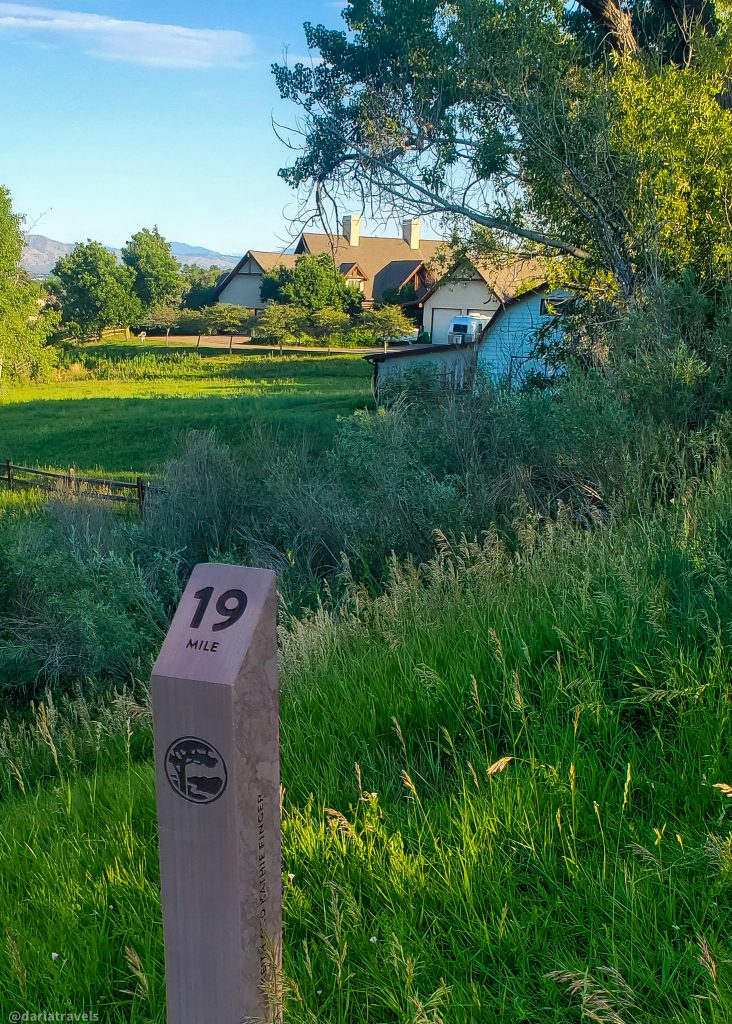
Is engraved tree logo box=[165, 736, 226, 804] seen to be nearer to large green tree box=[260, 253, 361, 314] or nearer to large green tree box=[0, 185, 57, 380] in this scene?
large green tree box=[0, 185, 57, 380]

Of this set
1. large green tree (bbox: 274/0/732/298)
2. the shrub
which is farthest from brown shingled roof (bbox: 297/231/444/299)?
the shrub

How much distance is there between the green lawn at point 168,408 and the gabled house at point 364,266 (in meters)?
20.7

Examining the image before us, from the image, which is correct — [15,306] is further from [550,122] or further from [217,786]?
[217,786]

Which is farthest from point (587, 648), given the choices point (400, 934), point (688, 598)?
point (400, 934)

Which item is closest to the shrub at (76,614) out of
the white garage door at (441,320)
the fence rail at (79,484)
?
the fence rail at (79,484)

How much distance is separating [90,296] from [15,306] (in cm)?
3380

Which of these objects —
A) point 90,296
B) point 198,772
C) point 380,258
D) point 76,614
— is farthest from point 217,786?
point 90,296

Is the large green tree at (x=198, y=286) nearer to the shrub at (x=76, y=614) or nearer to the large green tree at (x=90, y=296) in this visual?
the large green tree at (x=90, y=296)

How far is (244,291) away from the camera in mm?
87688

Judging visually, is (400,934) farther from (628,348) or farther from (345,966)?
(628,348)

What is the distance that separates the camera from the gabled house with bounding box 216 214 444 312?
252 ft

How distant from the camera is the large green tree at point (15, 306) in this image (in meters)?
53.2

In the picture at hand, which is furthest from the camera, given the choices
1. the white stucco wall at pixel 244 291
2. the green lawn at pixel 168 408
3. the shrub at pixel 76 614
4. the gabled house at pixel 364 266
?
the white stucco wall at pixel 244 291

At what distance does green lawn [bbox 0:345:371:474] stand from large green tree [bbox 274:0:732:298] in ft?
14.2
